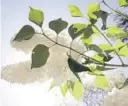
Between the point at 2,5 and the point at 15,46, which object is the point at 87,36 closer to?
the point at 15,46

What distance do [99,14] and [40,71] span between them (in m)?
0.05

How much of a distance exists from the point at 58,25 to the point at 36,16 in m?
0.01

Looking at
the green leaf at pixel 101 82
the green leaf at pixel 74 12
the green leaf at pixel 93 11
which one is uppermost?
the green leaf at pixel 93 11

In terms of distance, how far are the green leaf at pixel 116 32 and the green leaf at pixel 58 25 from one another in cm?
4

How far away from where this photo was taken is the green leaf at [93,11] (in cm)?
18

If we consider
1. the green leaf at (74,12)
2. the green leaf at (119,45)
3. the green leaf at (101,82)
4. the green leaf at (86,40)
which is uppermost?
the green leaf at (74,12)

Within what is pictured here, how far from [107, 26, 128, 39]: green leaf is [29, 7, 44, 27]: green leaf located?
0.05 m

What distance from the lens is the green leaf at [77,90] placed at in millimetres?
170

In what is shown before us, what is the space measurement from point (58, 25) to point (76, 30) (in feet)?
0.05

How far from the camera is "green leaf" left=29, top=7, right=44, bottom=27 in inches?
6.0

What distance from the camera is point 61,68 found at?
0.55 feet

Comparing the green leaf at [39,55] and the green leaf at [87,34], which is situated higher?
the green leaf at [39,55]

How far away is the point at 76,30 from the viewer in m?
0.17

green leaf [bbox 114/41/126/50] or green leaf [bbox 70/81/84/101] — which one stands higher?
green leaf [bbox 114/41/126/50]
